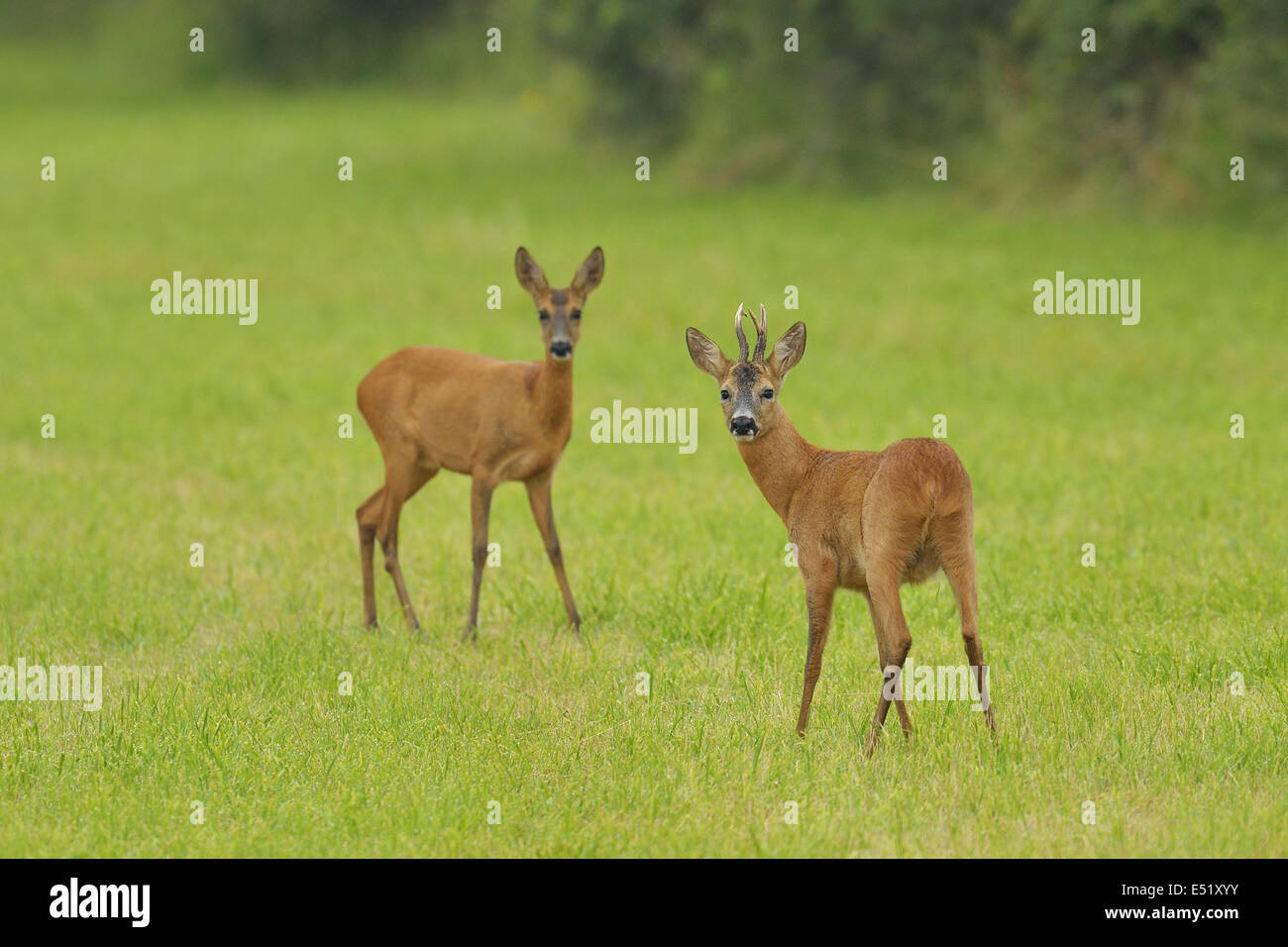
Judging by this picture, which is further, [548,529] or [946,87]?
[946,87]

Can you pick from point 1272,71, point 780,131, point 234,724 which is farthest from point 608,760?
point 780,131

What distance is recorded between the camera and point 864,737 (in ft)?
22.1

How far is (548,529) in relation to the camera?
8.76 meters

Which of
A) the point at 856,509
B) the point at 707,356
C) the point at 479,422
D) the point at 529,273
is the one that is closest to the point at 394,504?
the point at 479,422

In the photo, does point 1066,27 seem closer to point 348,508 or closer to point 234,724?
point 348,508

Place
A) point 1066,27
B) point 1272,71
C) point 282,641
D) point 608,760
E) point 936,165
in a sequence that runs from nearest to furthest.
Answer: point 608,760 < point 282,641 < point 1272,71 < point 1066,27 < point 936,165

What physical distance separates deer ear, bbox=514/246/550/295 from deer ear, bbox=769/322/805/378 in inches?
85.0

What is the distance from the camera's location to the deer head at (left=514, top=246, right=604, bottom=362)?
842 centimetres

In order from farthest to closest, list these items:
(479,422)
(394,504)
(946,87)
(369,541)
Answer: (946,87) → (369,541) → (394,504) → (479,422)

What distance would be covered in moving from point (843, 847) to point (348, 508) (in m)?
6.57

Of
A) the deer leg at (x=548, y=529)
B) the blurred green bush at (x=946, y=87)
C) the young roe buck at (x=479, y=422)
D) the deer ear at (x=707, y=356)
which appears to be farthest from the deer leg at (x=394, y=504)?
the blurred green bush at (x=946, y=87)

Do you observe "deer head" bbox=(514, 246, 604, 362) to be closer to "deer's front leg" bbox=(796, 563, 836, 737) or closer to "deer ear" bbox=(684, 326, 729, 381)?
"deer ear" bbox=(684, 326, 729, 381)

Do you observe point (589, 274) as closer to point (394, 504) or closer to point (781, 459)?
point (394, 504)

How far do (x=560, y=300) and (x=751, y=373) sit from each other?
2124 millimetres
